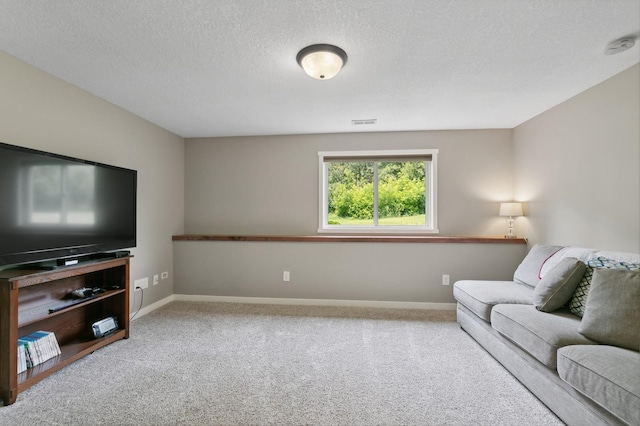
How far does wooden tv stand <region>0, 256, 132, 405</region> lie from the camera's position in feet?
5.69

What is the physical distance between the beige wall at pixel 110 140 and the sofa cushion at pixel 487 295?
3440 mm

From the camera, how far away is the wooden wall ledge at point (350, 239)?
11.3 feet

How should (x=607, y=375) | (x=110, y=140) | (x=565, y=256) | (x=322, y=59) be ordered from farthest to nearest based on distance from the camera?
(x=110, y=140)
(x=565, y=256)
(x=322, y=59)
(x=607, y=375)

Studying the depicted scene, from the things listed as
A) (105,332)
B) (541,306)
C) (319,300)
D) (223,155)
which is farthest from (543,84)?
(105,332)

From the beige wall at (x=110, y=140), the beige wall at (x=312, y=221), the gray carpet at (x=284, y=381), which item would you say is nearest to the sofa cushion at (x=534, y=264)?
the beige wall at (x=312, y=221)

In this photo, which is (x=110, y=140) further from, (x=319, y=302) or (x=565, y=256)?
(x=565, y=256)

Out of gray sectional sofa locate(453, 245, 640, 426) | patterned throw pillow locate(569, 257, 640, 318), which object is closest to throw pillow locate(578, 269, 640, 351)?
gray sectional sofa locate(453, 245, 640, 426)

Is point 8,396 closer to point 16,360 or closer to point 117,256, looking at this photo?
point 16,360

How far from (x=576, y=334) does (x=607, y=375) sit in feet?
1.36

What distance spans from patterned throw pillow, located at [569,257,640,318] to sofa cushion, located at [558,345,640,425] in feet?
1.67

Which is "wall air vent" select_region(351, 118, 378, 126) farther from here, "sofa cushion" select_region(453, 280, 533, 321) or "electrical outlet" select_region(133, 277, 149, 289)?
"electrical outlet" select_region(133, 277, 149, 289)

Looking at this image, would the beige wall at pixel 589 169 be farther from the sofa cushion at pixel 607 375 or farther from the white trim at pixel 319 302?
the white trim at pixel 319 302

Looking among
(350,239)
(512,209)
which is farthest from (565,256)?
(350,239)

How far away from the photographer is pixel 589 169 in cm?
253
